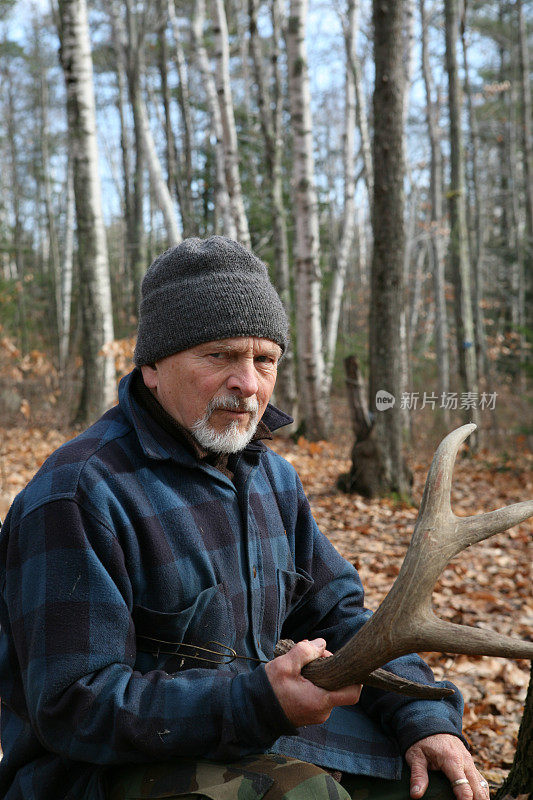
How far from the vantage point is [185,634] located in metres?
1.83

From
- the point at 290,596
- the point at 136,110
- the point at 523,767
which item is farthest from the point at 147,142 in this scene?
the point at 523,767

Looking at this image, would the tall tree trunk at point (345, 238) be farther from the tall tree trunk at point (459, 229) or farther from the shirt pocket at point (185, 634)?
the shirt pocket at point (185, 634)

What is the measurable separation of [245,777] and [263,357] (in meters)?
1.16

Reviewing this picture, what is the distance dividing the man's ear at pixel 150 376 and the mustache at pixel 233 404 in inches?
7.7

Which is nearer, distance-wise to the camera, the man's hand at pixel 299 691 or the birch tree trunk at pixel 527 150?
the man's hand at pixel 299 691

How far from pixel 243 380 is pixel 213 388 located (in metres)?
0.09

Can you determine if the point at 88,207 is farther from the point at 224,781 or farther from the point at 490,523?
the point at 224,781

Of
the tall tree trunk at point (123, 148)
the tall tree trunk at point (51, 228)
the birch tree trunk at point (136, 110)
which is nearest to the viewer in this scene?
the birch tree trunk at point (136, 110)

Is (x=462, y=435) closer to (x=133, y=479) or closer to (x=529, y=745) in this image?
(x=133, y=479)

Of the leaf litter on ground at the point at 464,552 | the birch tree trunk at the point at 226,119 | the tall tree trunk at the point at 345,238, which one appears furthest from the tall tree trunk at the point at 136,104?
the leaf litter on ground at the point at 464,552

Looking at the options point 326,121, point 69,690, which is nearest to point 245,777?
point 69,690

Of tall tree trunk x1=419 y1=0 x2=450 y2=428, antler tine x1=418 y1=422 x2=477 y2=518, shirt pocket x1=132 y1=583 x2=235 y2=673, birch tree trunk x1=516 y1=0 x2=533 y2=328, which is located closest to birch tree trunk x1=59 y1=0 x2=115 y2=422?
shirt pocket x1=132 y1=583 x2=235 y2=673

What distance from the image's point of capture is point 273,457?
236cm

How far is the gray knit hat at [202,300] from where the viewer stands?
6.45ft
